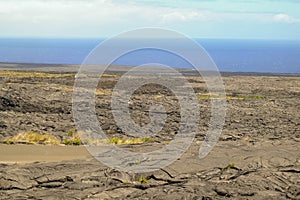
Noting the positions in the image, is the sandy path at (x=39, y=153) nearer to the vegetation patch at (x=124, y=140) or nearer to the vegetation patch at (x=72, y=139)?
the vegetation patch at (x=72, y=139)

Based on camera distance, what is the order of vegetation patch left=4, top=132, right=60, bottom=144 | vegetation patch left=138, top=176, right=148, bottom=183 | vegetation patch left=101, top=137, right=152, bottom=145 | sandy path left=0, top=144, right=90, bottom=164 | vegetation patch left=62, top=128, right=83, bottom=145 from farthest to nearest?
vegetation patch left=101, top=137, right=152, bottom=145
vegetation patch left=62, top=128, right=83, bottom=145
vegetation patch left=4, top=132, right=60, bottom=144
sandy path left=0, top=144, right=90, bottom=164
vegetation patch left=138, top=176, right=148, bottom=183

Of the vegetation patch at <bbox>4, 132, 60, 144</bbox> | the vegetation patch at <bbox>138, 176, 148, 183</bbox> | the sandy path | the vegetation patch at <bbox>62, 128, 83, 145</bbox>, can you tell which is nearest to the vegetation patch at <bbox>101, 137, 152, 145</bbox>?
the vegetation patch at <bbox>62, 128, 83, 145</bbox>

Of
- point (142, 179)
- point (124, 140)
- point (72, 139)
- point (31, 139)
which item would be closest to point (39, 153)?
point (31, 139)

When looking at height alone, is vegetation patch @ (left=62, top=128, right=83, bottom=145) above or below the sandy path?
above

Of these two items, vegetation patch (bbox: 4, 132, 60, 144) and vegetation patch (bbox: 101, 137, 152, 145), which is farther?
vegetation patch (bbox: 101, 137, 152, 145)

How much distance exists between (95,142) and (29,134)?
11.3ft

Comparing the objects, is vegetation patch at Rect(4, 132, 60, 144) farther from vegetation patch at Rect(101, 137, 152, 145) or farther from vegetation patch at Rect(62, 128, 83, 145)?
vegetation patch at Rect(101, 137, 152, 145)

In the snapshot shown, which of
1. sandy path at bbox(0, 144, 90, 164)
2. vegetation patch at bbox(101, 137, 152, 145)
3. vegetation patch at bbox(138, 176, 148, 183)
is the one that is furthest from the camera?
vegetation patch at bbox(101, 137, 152, 145)

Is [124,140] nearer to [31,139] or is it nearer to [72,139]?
[72,139]

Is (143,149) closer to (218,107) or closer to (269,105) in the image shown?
(218,107)

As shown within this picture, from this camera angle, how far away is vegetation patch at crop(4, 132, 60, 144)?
21375 mm

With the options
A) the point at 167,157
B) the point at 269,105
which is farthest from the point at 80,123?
the point at 269,105

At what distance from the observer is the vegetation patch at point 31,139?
21.4 m

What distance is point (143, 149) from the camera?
1823 centimetres
